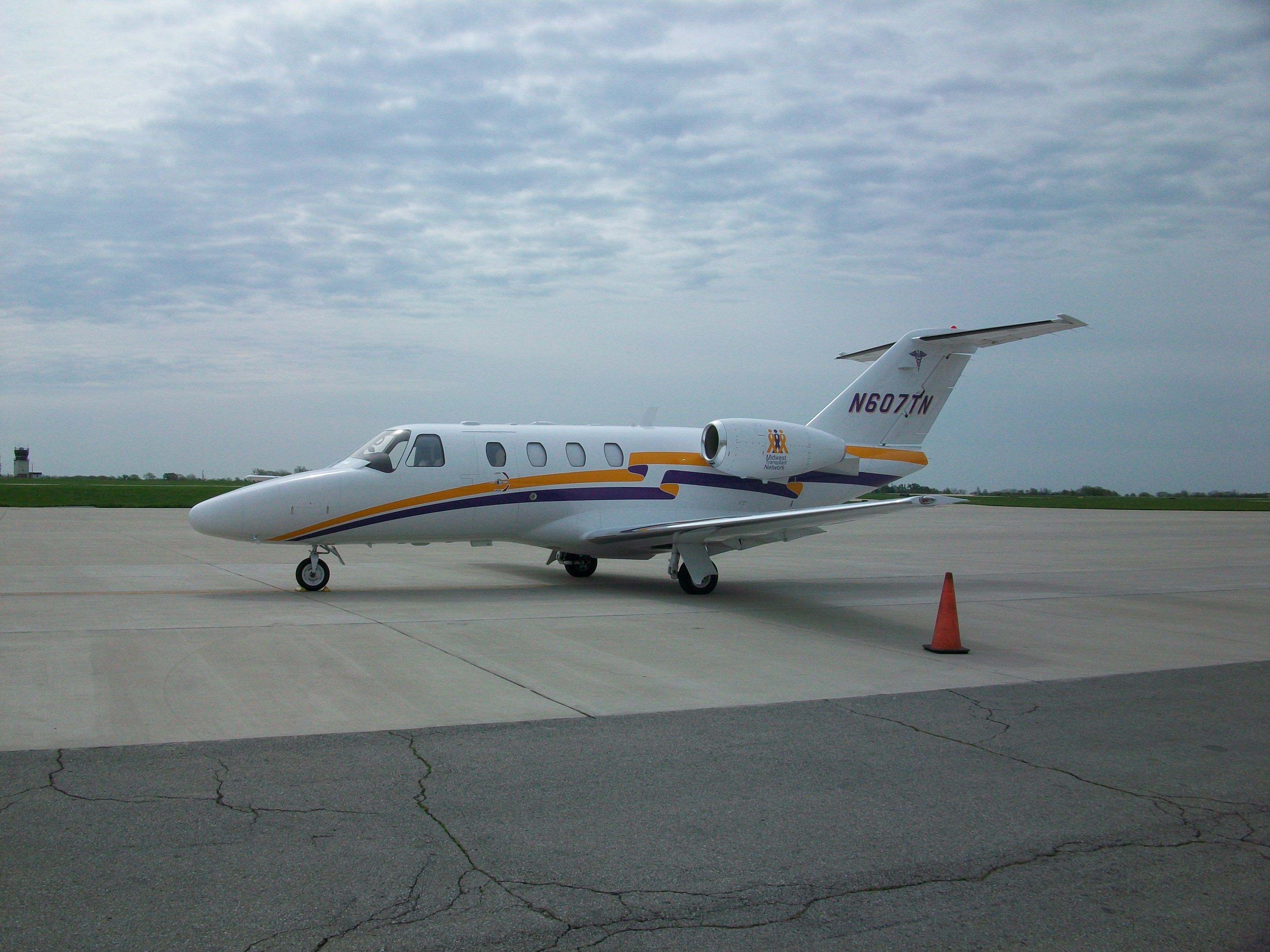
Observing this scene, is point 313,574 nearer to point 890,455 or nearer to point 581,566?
point 581,566

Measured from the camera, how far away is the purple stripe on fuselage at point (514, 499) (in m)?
14.3

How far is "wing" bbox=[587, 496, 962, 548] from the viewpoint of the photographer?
1270cm

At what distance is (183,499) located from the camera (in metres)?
49.8

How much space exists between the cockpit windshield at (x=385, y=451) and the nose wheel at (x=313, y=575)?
1602 mm

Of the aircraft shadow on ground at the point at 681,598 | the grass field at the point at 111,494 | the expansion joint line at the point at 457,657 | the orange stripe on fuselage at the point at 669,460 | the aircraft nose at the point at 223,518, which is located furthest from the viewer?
the grass field at the point at 111,494

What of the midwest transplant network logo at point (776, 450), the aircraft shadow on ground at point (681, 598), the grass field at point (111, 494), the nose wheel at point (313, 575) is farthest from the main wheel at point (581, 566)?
the grass field at point (111, 494)

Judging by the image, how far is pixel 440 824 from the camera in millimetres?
5023

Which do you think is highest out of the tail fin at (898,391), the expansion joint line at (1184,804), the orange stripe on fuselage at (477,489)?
the tail fin at (898,391)

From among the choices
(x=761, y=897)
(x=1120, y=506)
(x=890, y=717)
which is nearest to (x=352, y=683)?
(x=890, y=717)

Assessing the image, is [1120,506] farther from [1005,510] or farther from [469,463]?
[469,463]

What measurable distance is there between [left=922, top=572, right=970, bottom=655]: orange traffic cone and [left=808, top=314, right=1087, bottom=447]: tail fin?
716cm

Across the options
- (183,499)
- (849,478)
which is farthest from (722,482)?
(183,499)

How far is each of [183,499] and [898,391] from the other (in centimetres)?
4221

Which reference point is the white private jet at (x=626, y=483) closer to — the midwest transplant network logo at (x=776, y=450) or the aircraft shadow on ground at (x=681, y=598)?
the midwest transplant network logo at (x=776, y=450)
